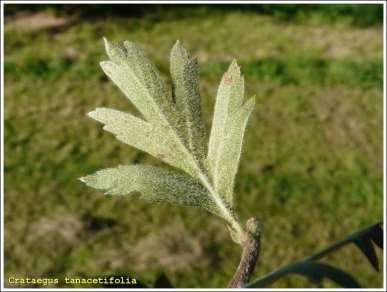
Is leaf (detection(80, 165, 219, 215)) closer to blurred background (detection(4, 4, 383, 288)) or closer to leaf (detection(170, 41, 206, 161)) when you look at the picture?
leaf (detection(170, 41, 206, 161))

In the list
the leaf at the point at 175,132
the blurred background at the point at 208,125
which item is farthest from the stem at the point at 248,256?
the blurred background at the point at 208,125

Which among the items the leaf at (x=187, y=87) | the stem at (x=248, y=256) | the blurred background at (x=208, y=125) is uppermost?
the leaf at (x=187, y=87)

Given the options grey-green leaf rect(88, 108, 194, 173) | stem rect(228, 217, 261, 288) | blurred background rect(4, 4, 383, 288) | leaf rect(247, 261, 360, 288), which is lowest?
blurred background rect(4, 4, 383, 288)

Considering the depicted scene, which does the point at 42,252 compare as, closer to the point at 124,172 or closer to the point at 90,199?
the point at 90,199

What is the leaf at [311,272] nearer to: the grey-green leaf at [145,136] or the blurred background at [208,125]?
the grey-green leaf at [145,136]

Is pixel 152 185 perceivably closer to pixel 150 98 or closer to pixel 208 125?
pixel 150 98

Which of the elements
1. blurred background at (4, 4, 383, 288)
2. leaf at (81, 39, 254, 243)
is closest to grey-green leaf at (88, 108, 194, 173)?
leaf at (81, 39, 254, 243)
